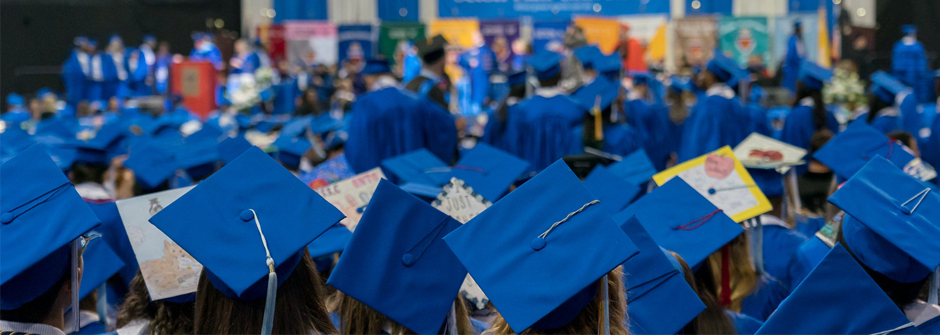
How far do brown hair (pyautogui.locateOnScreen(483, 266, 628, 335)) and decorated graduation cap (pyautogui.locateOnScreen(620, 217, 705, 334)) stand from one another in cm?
32

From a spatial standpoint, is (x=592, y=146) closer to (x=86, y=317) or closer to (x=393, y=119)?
(x=393, y=119)

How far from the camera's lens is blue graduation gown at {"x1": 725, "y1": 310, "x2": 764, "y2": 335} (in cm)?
206

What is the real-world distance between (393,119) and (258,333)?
11.2ft

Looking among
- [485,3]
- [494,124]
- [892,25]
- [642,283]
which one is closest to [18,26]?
[485,3]

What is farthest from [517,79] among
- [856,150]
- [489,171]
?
[856,150]

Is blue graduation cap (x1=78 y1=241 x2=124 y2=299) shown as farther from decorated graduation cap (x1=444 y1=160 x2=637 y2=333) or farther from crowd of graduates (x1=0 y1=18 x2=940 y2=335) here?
decorated graduation cap (x1=444 y1=160 x2=637 y2=333)

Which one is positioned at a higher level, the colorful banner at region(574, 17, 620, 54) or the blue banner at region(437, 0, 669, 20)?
the blue banner at region(437, 0, 669, 20)

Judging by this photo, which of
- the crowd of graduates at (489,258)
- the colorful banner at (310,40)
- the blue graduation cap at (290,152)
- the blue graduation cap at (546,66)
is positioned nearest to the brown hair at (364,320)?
the crowd of graduates at (489,258)

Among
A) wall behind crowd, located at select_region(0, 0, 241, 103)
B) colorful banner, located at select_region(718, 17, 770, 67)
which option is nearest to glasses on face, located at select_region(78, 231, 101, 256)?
colorful banner, located at select_region(718, 17, 770, 67)

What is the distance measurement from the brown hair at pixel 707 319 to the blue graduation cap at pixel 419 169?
1.51 metres

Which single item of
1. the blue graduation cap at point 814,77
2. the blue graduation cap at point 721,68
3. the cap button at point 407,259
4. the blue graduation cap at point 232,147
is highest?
the blue graduation cap at point 721,68

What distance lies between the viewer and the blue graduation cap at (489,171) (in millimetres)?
3139

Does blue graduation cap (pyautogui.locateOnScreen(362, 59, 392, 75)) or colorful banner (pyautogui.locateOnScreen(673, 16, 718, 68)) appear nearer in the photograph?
blue graduation cap (pyautogui.locateOnScreen(362, 59, 392, 75))

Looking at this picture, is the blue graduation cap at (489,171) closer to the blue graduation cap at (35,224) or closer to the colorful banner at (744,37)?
the blue graduation cap at (35,224)
